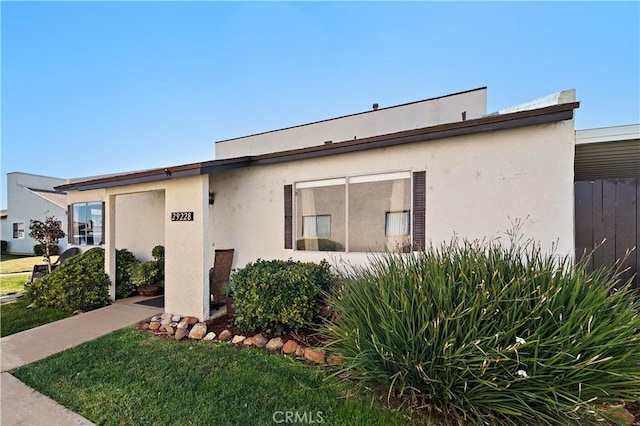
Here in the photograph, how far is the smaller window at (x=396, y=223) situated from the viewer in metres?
5.43

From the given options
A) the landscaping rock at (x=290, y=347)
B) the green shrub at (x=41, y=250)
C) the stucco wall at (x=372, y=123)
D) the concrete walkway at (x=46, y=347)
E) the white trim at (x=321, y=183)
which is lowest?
the green shrub at (x=41, y=250)

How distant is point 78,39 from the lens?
8758 mm

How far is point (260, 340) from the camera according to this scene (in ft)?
16.0

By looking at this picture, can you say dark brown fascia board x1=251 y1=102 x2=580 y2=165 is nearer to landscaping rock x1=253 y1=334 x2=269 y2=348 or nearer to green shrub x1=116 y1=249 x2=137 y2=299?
landscaping rock x1=253 y1=334 x2=269 y2=348

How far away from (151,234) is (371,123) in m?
8.43

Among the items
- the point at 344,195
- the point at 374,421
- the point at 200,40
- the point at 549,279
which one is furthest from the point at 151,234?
the point at 549,279

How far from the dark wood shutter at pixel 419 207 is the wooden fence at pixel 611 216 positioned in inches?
90.1

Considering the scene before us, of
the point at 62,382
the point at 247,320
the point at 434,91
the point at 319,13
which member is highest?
the point at 319,13

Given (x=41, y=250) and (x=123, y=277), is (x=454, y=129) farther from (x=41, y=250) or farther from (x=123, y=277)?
(x=41, y=250)

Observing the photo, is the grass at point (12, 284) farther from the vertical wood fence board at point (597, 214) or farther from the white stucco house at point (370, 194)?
the vertical wood fence board at point (597, 214)

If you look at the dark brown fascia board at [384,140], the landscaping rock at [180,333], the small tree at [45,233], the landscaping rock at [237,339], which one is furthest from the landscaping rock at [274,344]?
the small tree at [45,233]

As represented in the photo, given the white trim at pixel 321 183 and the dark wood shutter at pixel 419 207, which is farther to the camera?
the white trim at pixel 321 183

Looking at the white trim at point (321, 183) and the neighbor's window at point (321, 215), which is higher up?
the white trim at point (321, 183)

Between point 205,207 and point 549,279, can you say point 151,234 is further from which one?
point 549,279
